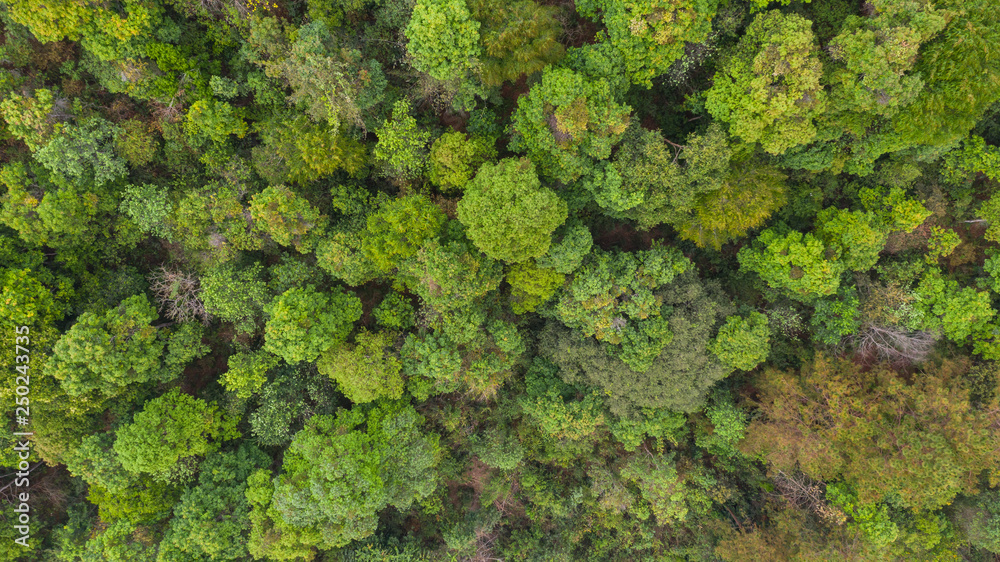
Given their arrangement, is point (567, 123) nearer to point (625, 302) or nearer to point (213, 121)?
point (625, 302)

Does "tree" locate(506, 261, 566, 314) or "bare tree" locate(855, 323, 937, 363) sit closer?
"tree" locate(506, 261, 566, 314)

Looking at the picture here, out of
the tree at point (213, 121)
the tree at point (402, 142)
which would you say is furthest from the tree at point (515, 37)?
the tree at point (213, 121)

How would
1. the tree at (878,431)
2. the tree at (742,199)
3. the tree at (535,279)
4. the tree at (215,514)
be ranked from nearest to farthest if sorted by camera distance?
the tree at (742,199) → the tree at (878,431) → the tree at (535,279) → the tree at (215,514)

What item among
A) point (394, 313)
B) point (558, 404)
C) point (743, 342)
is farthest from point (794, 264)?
point (394, 313)

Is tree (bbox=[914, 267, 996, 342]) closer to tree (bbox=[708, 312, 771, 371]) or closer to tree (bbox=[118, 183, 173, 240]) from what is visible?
tree (bbox=[708, 312, 771, 371])

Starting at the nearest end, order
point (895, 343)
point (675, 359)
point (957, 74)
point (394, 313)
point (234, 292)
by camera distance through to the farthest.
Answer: point (957, 74) < point (234, 292) < point (675, 359) < point (895, 343) < point (394, 313)

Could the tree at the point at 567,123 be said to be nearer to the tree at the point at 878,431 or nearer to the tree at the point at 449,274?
the tree at the point at 449,274

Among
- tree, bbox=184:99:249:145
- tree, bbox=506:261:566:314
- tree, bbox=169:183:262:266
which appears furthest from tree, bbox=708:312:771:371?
tree, bbox=184:99:249:145
